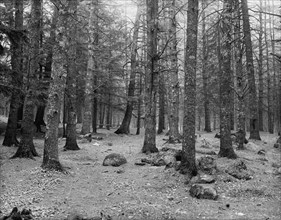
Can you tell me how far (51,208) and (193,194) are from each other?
12.2ft

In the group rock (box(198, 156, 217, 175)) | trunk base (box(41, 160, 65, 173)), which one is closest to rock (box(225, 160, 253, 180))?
rock (box(198, 156, 217, 175))

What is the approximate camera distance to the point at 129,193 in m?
6.79

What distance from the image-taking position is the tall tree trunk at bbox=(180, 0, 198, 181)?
7746 millimetres

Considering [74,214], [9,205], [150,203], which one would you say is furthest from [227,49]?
[9,205]

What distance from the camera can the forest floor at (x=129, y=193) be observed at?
5.50 meters

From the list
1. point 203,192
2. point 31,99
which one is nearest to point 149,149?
point 203,192

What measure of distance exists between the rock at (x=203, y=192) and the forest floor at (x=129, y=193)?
137 mm

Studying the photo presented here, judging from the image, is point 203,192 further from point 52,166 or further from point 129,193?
point 52,166

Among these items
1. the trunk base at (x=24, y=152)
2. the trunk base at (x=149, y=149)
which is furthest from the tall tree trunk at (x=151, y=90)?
the trunk base at (x=24, y=152)

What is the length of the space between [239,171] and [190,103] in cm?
295

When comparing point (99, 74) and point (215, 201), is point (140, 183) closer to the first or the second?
point (215, 201)

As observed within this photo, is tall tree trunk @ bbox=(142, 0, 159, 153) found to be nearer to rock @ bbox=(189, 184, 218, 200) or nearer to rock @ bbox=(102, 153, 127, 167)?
rock @ bbox=(102, 153, 127, 167)

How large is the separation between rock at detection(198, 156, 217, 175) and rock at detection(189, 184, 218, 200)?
1328 mm

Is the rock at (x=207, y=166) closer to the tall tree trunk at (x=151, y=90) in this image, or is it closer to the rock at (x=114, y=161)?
the rock at (x=114, y=161)
